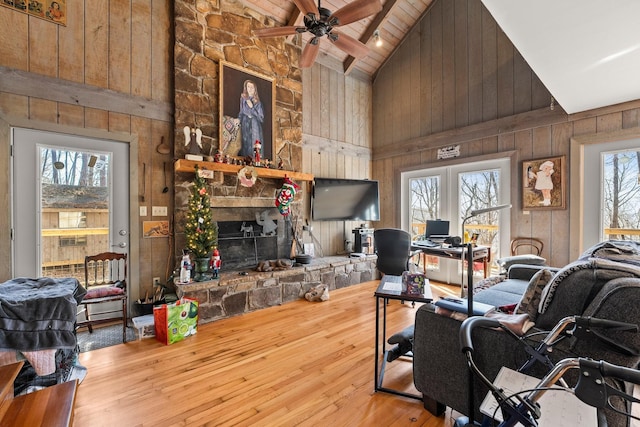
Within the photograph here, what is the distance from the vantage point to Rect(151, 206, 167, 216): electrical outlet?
341cm

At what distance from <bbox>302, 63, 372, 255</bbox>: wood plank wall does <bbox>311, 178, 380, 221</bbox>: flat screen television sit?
240mm

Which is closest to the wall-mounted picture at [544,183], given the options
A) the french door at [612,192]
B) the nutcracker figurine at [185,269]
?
the french door at [612,192]

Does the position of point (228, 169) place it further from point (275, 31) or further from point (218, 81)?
point (275, 31)

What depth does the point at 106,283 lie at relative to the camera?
3.12m

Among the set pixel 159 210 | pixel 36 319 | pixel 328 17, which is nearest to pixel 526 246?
pixel 328 17

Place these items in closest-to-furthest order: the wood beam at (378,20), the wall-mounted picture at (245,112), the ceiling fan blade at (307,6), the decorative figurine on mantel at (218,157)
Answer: the ceiling fan blade at (307,6) → the decorative figurine on mantel at (218,157) → the wall-mounted picture at (245,112) → the wood beam at (378,20)

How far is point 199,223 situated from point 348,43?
9.06ft

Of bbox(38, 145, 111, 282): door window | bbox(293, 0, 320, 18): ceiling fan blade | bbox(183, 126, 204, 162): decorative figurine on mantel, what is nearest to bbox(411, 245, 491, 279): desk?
bbox(293, 0, 320, 18): ceiling fan blade

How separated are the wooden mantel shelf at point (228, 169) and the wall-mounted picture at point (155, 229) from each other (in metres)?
0.74

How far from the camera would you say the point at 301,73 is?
4695mm

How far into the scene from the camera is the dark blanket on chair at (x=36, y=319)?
169 centimetres

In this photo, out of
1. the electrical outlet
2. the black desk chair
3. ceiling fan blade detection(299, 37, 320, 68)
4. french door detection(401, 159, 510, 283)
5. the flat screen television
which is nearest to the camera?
ceiling fan blade detection(299, 37, 320, 68)

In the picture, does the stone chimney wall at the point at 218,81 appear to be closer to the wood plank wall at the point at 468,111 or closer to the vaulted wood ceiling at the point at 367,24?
the vaulted wood ceiling at the point at 367,24

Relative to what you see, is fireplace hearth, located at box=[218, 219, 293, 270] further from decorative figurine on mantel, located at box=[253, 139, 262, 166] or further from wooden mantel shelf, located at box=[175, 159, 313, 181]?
decorative figurine on mantel, located at box=[253, 139, 262, 166]
